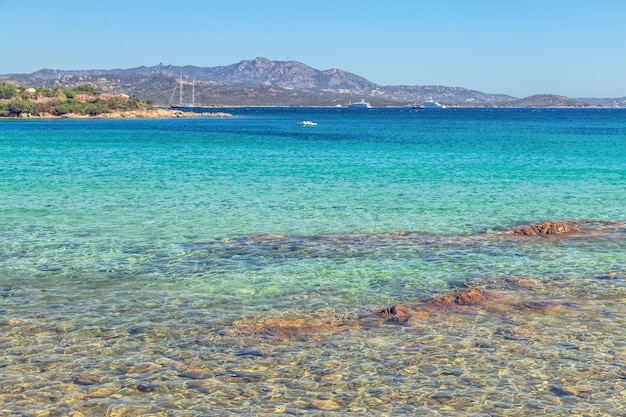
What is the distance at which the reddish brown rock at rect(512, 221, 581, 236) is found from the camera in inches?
806

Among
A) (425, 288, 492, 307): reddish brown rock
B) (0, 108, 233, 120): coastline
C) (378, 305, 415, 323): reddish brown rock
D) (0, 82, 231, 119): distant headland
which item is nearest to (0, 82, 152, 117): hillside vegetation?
(0, 82, 231, 119): distant headland

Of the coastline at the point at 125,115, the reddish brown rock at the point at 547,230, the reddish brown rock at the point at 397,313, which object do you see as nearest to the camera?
the reddish brown rock at the point at 397,313

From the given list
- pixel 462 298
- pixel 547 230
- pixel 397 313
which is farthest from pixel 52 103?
pixel 397 313

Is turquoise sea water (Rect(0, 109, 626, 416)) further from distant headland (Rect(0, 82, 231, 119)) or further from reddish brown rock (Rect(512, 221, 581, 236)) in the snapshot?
distant headland (Rect(0, 82, 231, 119))

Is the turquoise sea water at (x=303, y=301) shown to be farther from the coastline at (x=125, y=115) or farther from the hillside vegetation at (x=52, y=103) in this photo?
the hillside vegetation at (x=52, y=103)

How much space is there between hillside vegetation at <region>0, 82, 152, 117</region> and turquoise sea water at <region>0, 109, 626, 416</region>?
447 ft

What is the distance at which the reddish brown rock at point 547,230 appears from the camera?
20.5m

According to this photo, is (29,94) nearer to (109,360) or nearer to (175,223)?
(175,223)

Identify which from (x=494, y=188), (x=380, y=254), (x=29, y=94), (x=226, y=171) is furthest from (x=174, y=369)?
(x=29, y=94)

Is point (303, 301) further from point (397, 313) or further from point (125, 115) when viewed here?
point (125, 115)

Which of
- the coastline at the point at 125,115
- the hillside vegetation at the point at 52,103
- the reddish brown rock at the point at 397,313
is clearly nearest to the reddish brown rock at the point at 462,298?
the reddish brown rock at the point at 397,313

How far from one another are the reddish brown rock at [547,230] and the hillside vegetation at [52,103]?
152 metres

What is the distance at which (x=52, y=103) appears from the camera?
163500 millimetres

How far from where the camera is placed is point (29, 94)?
166125 mm
